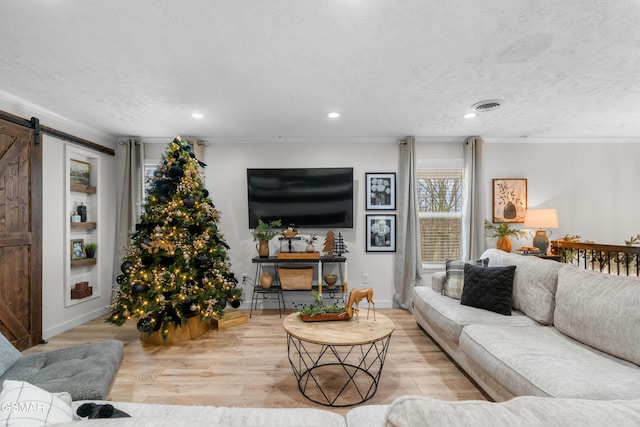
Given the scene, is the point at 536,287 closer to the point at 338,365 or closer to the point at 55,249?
the point at 338,365

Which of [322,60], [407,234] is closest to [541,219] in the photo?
[407,234]

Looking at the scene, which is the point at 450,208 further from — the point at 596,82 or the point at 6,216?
the point at 6,216

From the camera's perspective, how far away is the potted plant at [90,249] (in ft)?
13.3

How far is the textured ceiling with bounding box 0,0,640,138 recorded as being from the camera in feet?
5.84

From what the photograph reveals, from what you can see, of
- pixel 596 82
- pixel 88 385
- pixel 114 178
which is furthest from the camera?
pixel 114 178

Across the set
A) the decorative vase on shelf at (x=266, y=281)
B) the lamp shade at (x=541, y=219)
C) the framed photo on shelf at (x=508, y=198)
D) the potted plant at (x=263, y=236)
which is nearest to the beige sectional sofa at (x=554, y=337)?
the lamp shade at (x=541, y=219)

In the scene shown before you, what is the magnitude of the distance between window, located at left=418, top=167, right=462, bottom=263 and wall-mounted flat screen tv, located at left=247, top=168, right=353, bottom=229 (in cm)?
115

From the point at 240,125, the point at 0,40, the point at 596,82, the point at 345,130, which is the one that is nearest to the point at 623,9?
the point at 596,82

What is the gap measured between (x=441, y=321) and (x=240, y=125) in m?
3.17

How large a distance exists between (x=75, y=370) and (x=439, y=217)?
14.5 ft

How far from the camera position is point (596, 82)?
2686 millimetres

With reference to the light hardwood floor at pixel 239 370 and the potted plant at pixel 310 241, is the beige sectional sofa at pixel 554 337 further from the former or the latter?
the potted plant at pixel 310 241

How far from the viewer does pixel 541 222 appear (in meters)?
4.14

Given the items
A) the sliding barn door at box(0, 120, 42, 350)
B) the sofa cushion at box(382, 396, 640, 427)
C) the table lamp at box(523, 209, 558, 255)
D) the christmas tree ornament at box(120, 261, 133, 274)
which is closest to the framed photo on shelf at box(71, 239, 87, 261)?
the sliding barn door at box(0, 120, 42, 350)
